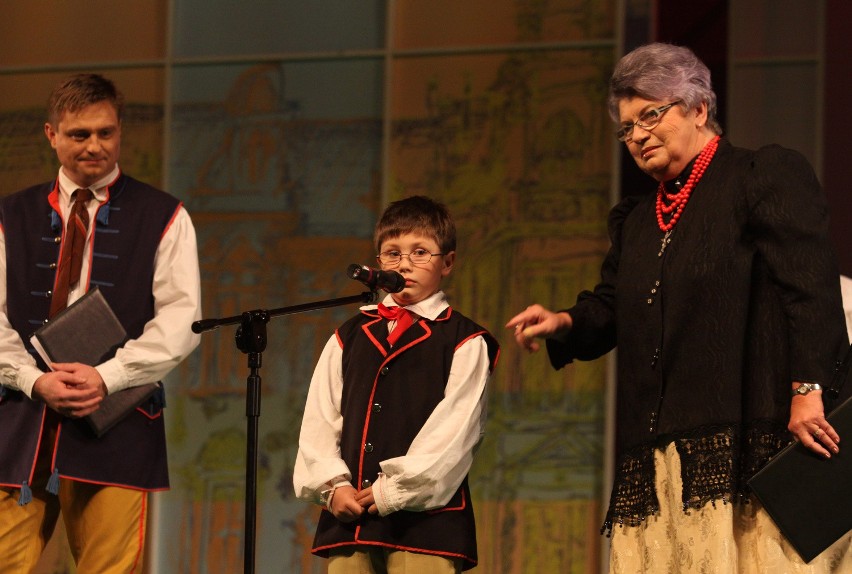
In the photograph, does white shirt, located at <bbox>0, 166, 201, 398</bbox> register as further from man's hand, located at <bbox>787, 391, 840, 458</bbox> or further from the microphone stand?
man's hand, located at <bbox>787, 391, 840, 458</bbox>

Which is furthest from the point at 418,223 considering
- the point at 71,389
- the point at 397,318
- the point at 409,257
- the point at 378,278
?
the point at 71,389

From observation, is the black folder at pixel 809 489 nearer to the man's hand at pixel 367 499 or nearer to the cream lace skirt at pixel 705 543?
the cream lace skirt at pixel 705 543

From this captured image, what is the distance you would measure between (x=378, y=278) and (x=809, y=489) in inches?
41.0

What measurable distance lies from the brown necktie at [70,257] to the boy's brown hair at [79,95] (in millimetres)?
283

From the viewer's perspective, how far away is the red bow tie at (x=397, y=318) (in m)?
3.01

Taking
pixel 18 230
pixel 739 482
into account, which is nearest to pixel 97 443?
pixel 18 230

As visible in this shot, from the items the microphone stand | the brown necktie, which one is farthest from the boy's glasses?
the brown necktie

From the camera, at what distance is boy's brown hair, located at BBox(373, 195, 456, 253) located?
3119 mm

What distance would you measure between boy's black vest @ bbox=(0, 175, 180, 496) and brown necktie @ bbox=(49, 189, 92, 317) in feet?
0.10

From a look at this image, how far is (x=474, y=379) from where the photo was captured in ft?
9.72

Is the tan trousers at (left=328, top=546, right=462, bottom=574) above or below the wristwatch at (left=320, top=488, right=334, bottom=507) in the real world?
below

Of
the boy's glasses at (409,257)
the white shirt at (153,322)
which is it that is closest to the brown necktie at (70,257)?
the white shirt at (153,322)

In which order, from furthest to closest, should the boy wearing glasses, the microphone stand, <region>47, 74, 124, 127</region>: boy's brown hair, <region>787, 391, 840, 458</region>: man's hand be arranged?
<region>47, 74, 124, 127</region>: boy's brown hair < the boy wearing glasses < the microphone stand < <region>787, 391, 840, 458</region>: man's hand

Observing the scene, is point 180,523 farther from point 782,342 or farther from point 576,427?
point 782,342
